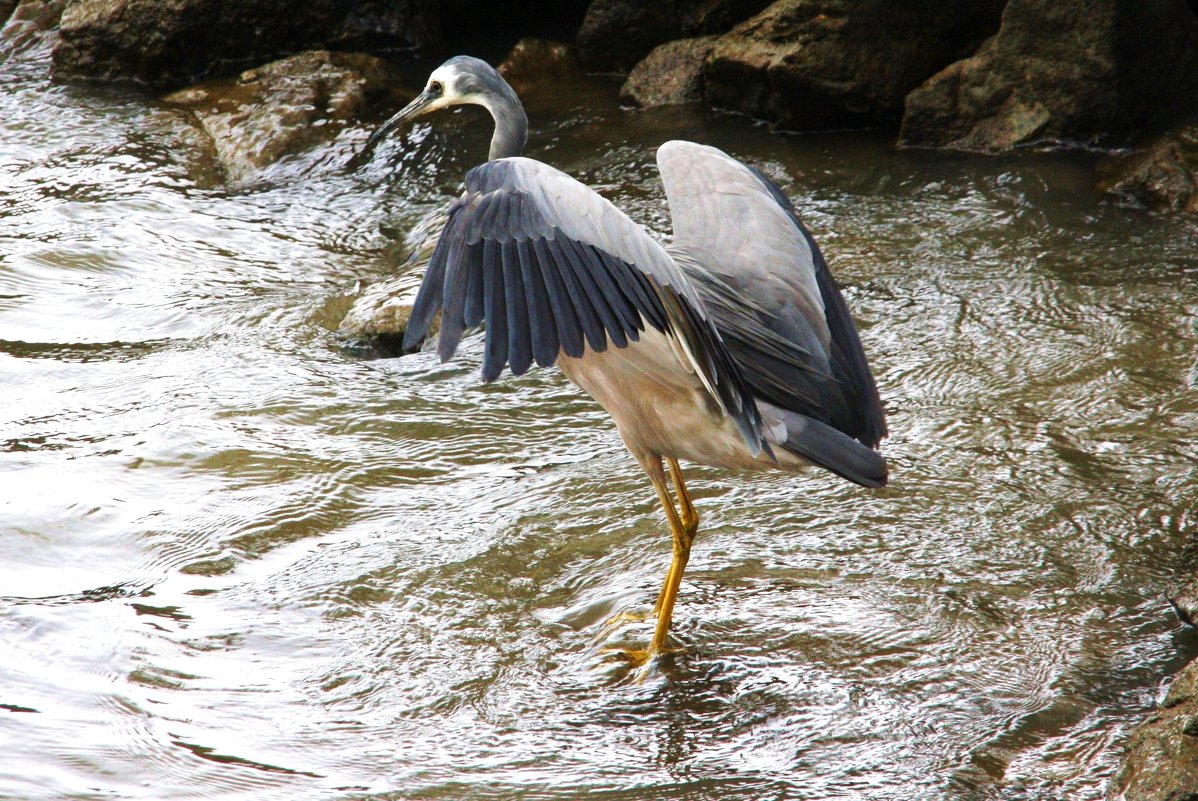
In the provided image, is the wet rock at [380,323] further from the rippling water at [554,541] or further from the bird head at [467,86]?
the bird head at [467,86]

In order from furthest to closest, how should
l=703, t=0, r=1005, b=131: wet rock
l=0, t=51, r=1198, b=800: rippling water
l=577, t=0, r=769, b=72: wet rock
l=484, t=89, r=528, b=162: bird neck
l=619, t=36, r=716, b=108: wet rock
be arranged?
1. l=577, t=0, r=769, b=72: wet rock
2. l=619, t=36, r=716, b=108: wet rock
3. l=703, t=0, r=1005, b=131: wet rock
4. l=484, t=89, r=528, b=162: bird neck
5. l=0, t=51, r=1198, b=800: rippling water

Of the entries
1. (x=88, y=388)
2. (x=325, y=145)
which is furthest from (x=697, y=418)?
(x=325, y=145)

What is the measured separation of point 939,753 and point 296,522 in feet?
6.61

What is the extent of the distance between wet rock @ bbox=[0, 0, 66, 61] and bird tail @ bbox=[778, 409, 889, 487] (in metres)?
6.80

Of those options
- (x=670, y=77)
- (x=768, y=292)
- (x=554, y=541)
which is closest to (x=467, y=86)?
(x=768, y=292)

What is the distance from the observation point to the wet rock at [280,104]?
262 inches

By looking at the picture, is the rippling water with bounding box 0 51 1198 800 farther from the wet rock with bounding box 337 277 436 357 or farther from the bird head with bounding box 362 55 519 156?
the bird head with bounding box 362 55 519 156

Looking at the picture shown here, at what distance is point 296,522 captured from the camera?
384 cm

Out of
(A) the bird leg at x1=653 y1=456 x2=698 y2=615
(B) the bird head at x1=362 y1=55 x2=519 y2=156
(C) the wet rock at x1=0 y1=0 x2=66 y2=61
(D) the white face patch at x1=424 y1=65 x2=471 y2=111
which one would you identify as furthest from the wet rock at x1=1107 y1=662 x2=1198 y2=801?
(C) the wet rock at x1=0 y1=0 x2=66 y2=61

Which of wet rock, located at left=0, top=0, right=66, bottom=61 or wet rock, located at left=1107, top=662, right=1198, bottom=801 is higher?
wet rock, located at left=0, top=0, right=66, bottom=61

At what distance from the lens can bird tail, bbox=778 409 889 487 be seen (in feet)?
9.64

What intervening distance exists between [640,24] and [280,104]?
2165mm

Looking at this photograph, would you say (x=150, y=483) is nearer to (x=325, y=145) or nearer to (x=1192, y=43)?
(x=325, y=145)

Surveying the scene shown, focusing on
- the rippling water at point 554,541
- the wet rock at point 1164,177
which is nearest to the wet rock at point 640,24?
the rippling water at point 554,541
